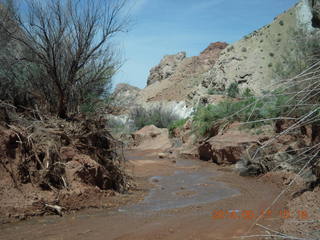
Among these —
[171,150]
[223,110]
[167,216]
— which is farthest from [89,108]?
[171,150]

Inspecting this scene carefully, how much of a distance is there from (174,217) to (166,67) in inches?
2770

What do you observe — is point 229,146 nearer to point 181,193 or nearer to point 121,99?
point 121,99

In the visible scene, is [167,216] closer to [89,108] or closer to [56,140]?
[56,140]

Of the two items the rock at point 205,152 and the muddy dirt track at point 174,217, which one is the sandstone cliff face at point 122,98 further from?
the rock at point 205,152

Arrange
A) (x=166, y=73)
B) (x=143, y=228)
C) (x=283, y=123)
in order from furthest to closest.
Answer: (x=166, y=73)
(x=283, y=123)
(x=143, y=228)

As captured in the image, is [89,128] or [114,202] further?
[89,128]

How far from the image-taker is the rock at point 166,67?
7431 centimetres

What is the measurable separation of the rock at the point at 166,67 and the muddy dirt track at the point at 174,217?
214ft

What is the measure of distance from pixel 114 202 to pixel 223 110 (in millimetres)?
11355

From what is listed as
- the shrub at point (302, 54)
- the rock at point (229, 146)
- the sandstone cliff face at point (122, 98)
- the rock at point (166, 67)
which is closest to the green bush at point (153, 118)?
the rock at point (229, 146)

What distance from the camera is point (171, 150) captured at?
19859 millimetres

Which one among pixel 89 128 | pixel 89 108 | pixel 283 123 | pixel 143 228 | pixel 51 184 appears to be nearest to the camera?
pixel 143 228

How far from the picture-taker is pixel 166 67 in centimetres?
7519

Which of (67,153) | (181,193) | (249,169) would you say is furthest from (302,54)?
(67,153)
